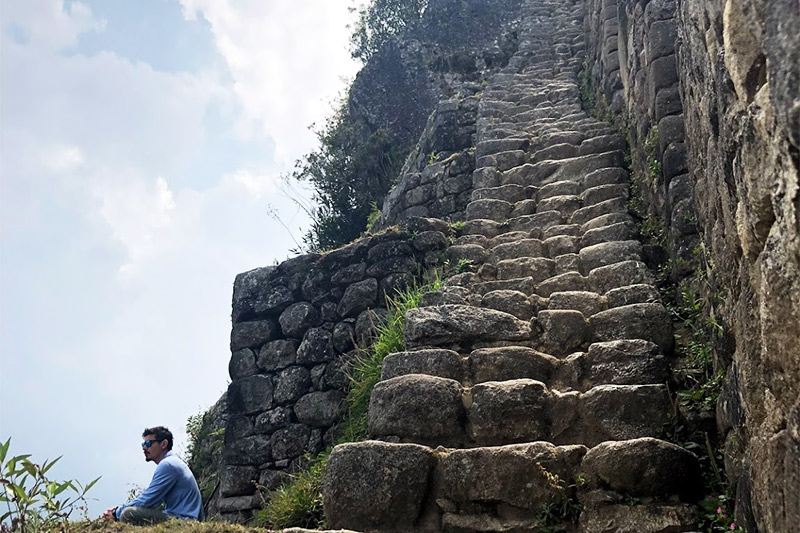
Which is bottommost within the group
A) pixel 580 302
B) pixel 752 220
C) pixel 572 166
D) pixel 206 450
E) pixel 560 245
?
pixel 206 450

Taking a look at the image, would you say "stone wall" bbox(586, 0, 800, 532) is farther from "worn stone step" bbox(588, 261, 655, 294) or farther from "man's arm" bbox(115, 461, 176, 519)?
"man's arm" bbox(115, 461, 176, 519)

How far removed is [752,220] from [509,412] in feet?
4.67

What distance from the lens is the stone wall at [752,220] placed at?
4.17 ft

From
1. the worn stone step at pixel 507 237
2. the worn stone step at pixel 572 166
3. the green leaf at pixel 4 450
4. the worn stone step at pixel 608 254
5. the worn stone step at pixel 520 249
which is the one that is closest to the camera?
the green leaf at pixel 4 450

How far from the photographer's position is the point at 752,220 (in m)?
1.57

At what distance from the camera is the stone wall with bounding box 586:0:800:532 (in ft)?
→ 4.17

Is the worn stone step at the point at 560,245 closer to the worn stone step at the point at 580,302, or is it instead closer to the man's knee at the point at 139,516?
the worn stone step at the point at 580,302

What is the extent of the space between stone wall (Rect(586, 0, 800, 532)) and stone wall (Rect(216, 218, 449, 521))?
91.0 inches

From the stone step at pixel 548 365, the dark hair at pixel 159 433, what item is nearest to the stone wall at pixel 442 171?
the stone step at pixel 548 365

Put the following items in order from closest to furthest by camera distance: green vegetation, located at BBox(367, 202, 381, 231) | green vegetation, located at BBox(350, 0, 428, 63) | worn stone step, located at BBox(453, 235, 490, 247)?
worn stone step, located at BBox(453, 235, 490, 247)
green vegetation, located at BBox(367, 202, 381, 231)
green vegetation, located at BBox(350, 0, 428, 63)

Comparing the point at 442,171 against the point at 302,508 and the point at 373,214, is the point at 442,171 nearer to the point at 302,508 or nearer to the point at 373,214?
the point at 373,214

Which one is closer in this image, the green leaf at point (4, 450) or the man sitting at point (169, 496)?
the green leaf at point (4, 450)

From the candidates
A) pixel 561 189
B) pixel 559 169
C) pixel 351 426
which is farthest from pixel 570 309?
pixel 559 169

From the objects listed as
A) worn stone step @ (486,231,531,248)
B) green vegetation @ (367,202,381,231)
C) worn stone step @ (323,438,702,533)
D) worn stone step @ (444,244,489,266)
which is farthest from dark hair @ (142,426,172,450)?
green vegetation @ (367,202,381,231)
